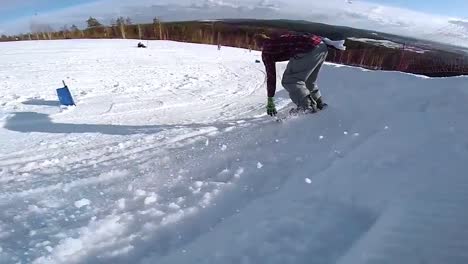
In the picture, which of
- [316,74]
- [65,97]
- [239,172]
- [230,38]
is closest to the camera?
[239,172]

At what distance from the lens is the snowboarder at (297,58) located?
18.1 ft

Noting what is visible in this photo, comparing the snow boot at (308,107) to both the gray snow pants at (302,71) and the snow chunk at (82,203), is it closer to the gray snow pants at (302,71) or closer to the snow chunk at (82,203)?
the gray snow pants at (302,71)

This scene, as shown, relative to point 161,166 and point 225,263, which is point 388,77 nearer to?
point 161,166

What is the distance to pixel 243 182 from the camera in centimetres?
366

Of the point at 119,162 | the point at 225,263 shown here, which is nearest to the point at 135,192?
the point at 119,162

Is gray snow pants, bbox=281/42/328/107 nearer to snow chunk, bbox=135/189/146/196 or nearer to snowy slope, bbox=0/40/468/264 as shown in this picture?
snowy slope, bbox=0/40/468/264

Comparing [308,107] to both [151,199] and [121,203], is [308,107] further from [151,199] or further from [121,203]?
[121,203]

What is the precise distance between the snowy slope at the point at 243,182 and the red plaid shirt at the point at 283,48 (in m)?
0.84

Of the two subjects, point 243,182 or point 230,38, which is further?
point 230,38

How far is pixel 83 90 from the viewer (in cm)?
965

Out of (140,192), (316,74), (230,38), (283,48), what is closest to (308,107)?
(316,74)

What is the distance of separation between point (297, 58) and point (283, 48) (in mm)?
292

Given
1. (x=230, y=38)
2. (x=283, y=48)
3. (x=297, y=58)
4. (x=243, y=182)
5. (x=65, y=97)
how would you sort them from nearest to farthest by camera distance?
(x=243, y=182) → (x=283, y=48) → (x=297, y=58) → (x=65, y=97) → (x=230, y=38)

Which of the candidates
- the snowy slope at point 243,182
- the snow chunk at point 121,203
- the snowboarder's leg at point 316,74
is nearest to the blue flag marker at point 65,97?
the snowy slope at point 243,182
